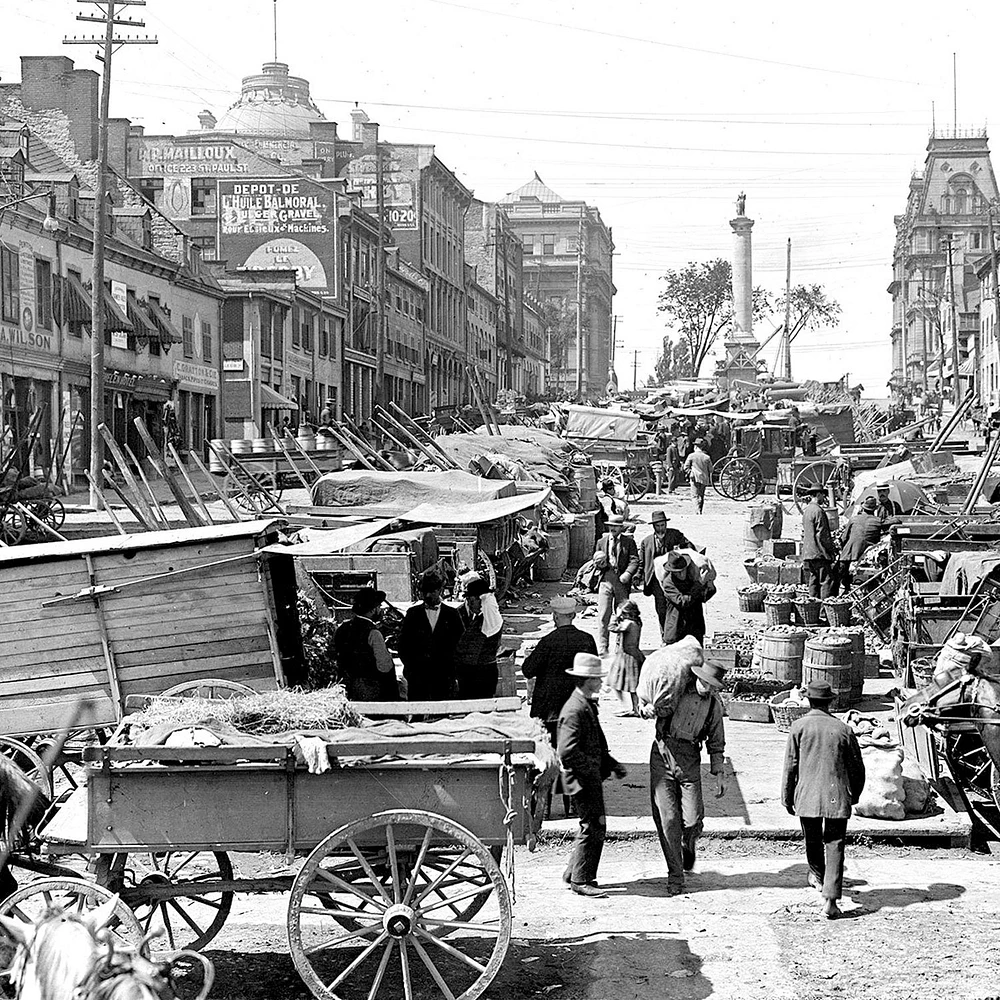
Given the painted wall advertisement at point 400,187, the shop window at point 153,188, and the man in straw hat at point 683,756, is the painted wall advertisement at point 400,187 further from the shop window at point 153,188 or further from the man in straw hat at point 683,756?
the man in straw hat at point 683,756

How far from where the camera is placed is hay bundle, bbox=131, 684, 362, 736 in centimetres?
695

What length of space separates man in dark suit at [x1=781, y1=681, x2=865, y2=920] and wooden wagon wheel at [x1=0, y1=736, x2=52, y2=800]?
429 centimetres

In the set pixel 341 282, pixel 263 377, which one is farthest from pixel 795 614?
pixel 341 282

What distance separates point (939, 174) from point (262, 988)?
131292mm

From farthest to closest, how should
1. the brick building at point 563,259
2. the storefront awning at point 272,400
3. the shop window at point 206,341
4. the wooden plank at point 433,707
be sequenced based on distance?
1. the brick building at point 563,259
2. the storefront awning at point 272,400
3. the shop window at point 206,341
4. the wooden plank at point 433,707

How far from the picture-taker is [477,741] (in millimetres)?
6473

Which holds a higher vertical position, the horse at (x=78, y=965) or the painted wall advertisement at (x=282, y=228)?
the painted wall advertisement at (x=282, y=228)

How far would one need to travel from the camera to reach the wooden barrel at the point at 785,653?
14.0 meters

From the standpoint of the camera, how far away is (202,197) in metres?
55.8

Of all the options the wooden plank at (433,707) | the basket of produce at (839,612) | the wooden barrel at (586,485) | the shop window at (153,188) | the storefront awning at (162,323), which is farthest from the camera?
the shop window at (153,188)

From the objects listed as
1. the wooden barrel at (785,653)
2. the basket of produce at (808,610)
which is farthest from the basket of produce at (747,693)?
the basket of produce at (808,610)

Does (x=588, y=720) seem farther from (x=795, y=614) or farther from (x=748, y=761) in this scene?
(x=795, y=614)

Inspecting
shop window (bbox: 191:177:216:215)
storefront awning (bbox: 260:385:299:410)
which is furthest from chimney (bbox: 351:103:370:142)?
storefront awning (bbox: 260:385:299:410)

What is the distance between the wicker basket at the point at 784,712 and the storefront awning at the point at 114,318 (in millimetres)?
28990
